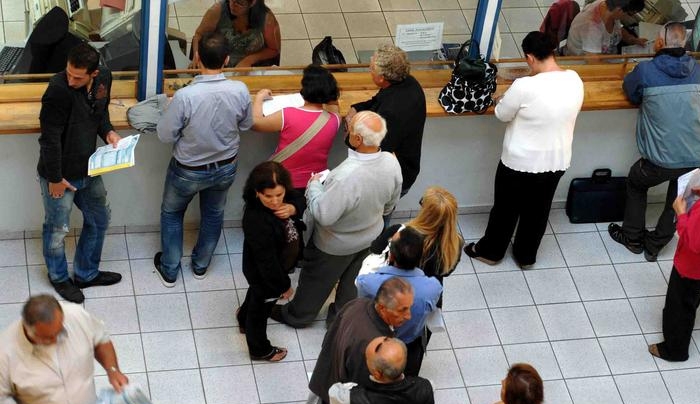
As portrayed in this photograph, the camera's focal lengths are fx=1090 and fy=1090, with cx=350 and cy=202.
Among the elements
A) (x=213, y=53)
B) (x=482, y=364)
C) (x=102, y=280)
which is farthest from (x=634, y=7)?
(x=102, y=280)

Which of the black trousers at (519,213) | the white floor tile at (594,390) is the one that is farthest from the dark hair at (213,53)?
the white floor tile at (594,390)

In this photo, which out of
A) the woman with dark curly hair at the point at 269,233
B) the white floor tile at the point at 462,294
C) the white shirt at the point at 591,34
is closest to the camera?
the woman with dark curly hair at the point at 269,233

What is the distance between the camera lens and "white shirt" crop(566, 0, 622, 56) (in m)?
6.75

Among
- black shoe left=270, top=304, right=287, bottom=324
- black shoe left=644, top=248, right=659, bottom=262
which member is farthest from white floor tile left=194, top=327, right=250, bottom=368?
black shoe left=644, top=248, right=659, bottom=262

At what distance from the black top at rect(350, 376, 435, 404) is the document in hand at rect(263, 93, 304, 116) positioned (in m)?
1.92

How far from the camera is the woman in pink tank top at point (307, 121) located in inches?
221

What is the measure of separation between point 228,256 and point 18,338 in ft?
7.65

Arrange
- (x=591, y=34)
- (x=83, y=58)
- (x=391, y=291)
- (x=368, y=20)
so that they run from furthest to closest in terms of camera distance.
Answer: (x=591, y=34) < (x=368, y=20) < (x=83, y=58) < (x=391, y=291)

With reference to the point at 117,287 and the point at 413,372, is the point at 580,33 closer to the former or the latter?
the point at 413,372

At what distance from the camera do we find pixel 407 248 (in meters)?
4.74

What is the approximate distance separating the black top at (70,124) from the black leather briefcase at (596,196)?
9.90 feet

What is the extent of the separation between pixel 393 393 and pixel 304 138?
72.2 inches

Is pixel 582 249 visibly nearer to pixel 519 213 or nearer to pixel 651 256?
pixel 651 256

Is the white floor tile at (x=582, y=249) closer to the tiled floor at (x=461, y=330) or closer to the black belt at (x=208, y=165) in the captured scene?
the tiled floor at (x=461, y=330)
